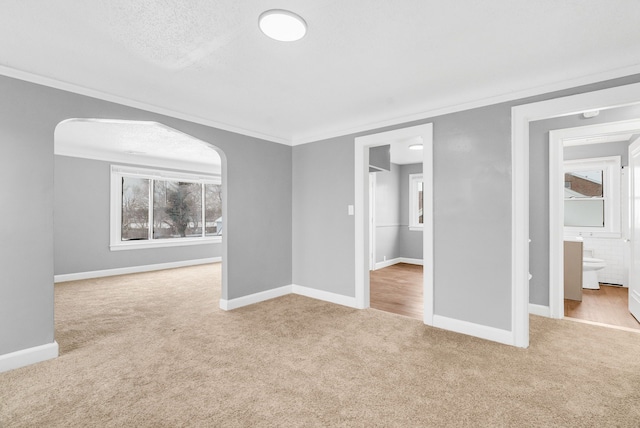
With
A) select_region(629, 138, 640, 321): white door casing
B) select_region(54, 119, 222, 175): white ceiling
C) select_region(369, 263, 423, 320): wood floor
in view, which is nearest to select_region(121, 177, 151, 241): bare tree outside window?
select_region(54, 119, 222, 175): white ceiling

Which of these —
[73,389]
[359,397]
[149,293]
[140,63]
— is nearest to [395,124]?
[140,63]

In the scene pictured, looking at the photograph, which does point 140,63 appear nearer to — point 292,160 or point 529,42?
point 292,160

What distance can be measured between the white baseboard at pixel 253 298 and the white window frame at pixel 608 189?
5314 millimetres

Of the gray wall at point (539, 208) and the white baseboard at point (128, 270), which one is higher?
the gray wall at point (539, 208)

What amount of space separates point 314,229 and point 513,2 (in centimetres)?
327

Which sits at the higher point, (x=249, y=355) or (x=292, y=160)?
(x=292, y=160)

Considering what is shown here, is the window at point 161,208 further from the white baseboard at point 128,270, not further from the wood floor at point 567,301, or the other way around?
the wood floor at point 567,301

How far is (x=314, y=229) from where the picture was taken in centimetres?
441

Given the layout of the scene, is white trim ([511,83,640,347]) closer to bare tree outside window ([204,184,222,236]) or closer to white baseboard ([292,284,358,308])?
white baseboard ([292,284,358,308])

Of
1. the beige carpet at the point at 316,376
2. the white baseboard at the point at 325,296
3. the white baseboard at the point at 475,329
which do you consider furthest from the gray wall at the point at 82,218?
the white baseboard at the point at 475,329

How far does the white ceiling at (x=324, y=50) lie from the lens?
1758 millimetres

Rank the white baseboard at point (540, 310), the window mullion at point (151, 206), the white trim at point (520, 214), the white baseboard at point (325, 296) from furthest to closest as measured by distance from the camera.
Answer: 1. the window mullion at point (151, 206)
2. the white baseboard at point (325, 296)
3. the white baseboard at point (540, 310)
4. the white trim at point (520, 214)

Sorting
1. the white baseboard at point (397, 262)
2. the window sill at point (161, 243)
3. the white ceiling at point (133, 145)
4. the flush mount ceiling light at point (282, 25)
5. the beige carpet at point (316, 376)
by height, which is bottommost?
the beige carpet at point (316, 376)

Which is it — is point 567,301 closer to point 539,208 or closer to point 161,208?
point 539,208
